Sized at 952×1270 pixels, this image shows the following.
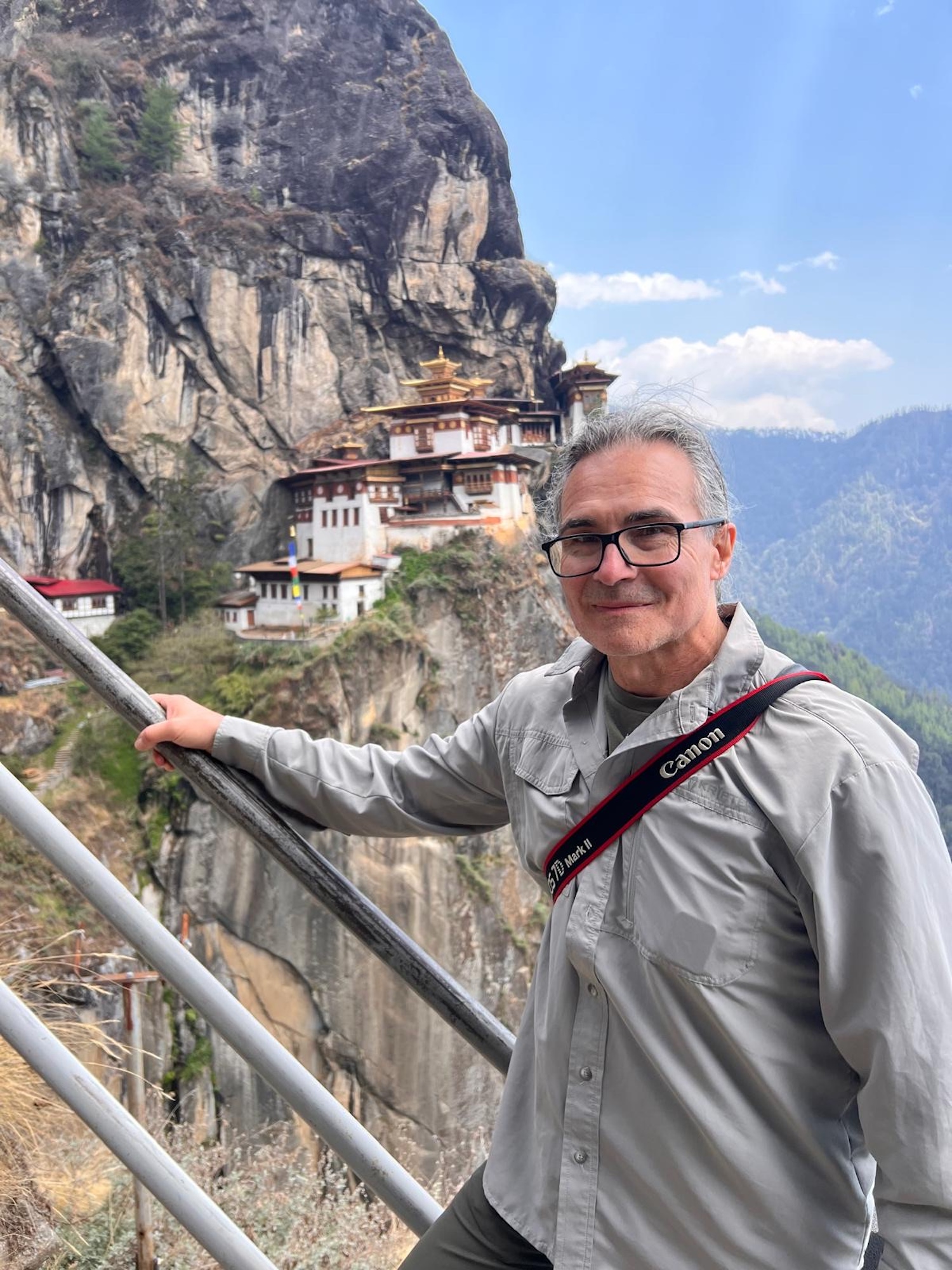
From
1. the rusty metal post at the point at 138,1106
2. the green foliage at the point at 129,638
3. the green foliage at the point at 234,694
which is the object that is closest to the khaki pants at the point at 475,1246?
the rusty metal post at the point at 138,1106

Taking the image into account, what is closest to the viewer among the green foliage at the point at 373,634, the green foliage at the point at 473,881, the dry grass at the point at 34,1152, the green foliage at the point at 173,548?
the dry grass at the point at 34,1152

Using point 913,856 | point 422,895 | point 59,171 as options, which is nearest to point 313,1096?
point 913,856

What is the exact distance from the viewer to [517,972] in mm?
14461

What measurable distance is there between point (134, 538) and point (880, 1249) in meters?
21.0

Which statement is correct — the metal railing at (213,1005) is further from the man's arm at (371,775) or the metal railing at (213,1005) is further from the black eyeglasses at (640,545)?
the black eyeglasses at (640,545)

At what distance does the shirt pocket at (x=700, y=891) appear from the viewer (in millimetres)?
829

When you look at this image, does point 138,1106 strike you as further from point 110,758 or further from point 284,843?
point 110,758

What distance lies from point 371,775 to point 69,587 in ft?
62.4

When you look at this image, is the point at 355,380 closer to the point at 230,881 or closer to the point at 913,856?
the point at 230,881

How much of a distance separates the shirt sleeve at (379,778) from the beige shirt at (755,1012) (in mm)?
286

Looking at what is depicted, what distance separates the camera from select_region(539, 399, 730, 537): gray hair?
3.45ft

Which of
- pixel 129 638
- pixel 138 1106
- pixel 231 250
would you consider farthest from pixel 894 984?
pixel 231 250

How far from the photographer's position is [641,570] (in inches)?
40.1

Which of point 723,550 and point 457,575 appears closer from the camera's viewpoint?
point 723,550
